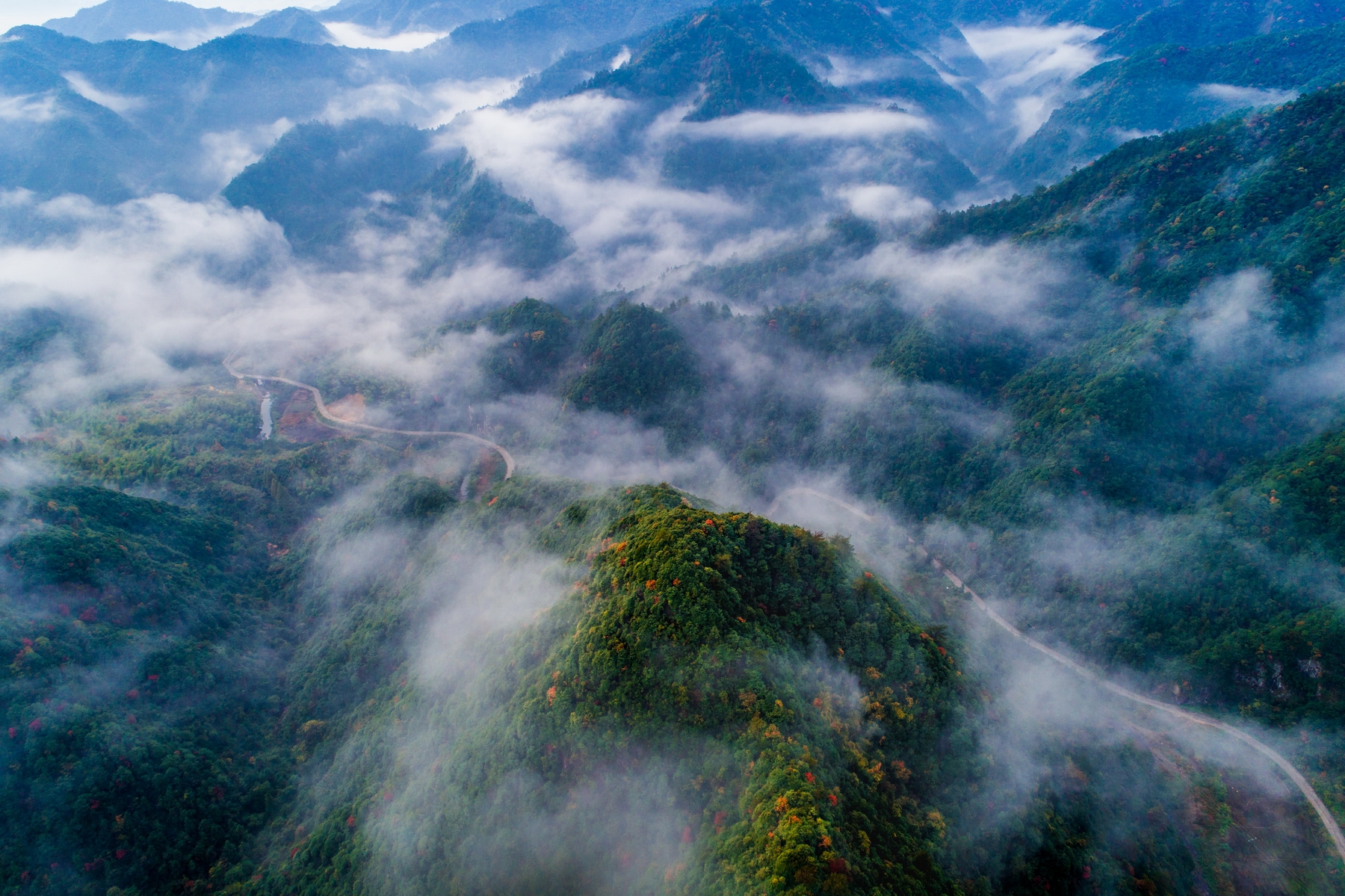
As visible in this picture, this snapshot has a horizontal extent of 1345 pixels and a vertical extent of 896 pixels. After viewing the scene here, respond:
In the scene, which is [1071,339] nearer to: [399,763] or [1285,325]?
[1285,325]

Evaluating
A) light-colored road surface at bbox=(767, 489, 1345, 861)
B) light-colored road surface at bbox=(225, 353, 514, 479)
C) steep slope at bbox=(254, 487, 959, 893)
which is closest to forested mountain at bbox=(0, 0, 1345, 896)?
steep slope at bbox=(254, 487, 959, 893)

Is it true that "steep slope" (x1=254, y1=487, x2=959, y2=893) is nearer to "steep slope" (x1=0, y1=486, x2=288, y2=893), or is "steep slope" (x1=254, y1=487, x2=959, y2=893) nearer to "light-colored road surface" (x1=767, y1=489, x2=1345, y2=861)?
"steep slope" (x1=0, y1=486, x2=288, y2=893)

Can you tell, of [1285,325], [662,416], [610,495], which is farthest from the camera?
[662,416]

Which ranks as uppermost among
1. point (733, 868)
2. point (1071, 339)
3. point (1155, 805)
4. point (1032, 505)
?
point (1071, 339)

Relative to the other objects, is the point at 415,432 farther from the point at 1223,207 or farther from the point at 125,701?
the point at 1223,207

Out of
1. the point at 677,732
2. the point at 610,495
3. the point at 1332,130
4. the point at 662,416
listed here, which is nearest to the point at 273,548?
the point at 610,495

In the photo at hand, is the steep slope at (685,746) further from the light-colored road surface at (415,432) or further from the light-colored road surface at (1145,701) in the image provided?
the light-colored road surface at (415,432)
